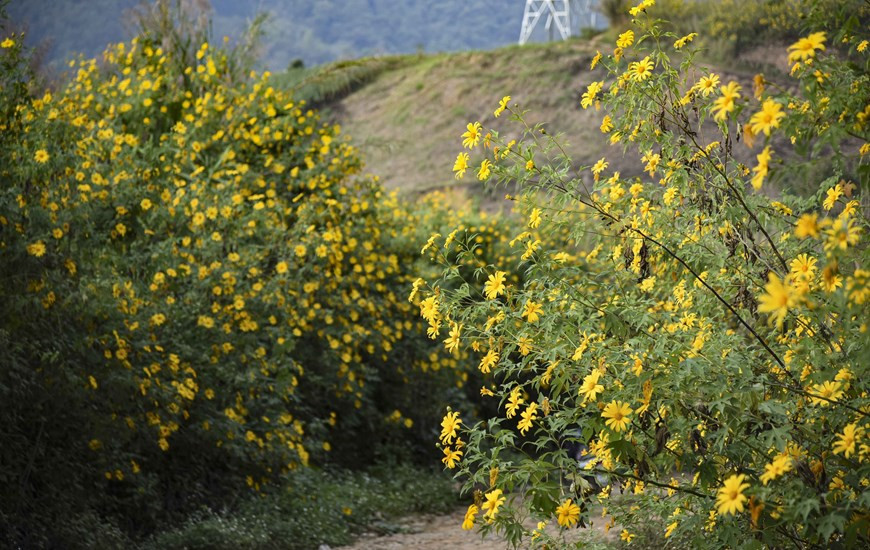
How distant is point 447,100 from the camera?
15.3 m

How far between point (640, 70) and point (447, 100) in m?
12.7

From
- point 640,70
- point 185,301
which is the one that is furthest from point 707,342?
point 185,301

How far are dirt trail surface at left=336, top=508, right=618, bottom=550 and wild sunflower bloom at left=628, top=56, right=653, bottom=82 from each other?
8.71ft

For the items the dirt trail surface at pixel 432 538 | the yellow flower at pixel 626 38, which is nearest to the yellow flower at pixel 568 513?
the yellow flower at pixel 626 38

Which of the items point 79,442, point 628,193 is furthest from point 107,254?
point 628,193

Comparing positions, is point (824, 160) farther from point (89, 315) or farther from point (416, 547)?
point (416, 547)

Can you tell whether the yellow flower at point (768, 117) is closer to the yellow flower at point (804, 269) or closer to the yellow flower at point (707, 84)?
the yellow flower at point (804, 269)

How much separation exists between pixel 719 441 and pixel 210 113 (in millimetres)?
5630

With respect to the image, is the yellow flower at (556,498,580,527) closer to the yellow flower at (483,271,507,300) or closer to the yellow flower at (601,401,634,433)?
the yellow flower at (601,401,634,433)

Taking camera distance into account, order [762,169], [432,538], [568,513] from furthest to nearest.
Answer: [432,538], [568,513], [762,169]

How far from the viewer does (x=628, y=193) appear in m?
3.36

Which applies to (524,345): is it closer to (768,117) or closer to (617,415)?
(617,415)

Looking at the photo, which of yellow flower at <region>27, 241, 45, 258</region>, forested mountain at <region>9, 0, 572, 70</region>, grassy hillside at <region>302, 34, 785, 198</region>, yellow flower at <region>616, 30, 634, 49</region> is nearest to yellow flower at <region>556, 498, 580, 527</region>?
yellow flower at <region>616, 30, 634, 49</region>

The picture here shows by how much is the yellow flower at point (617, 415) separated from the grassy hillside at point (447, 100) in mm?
9809
